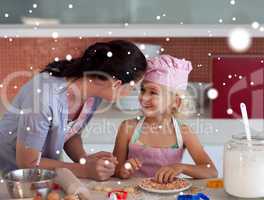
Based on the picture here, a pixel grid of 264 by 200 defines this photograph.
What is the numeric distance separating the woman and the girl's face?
0.03 meters

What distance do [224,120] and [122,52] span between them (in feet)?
1.37

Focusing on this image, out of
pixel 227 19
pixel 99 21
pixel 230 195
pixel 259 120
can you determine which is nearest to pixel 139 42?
pixel 99 21

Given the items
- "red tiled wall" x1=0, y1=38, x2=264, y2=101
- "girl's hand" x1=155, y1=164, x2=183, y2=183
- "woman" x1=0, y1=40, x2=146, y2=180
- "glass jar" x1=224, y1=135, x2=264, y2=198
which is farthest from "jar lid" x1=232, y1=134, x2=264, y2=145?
"red tiled wall" x1=0, y1=38, x2=264, y2=101

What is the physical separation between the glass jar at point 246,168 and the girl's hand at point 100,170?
177 mm

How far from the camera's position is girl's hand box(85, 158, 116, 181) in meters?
0.80

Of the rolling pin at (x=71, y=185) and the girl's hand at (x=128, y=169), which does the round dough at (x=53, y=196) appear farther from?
the girl's hand at (x=128, y=169)

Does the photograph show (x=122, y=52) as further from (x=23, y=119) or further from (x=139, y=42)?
(x=139, y=42)

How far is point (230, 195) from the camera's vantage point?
2.43 ft

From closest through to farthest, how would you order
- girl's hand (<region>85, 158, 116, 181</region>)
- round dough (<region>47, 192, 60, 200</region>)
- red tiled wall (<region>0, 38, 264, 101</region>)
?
round dough (<region>47, 192, 60, 200</region>)
girl's hand (<region>85, 158, 116, 181</region>)
red tiled wall (<region>0, 38, 264, 101</region>)

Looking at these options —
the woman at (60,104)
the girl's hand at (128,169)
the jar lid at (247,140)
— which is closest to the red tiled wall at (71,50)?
the woman at (60,104)

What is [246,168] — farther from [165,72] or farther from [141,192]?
[165,72]

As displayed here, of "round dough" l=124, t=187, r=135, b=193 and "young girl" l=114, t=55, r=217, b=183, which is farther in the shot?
"young girl" l=114, t=55, r=217, b=183

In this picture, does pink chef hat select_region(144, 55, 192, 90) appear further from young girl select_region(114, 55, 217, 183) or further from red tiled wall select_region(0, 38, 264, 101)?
red tiled wall select_region(0, 38, 264, 101)

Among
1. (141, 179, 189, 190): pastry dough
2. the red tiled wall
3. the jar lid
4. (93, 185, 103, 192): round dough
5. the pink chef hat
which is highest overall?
the red tiled wall
